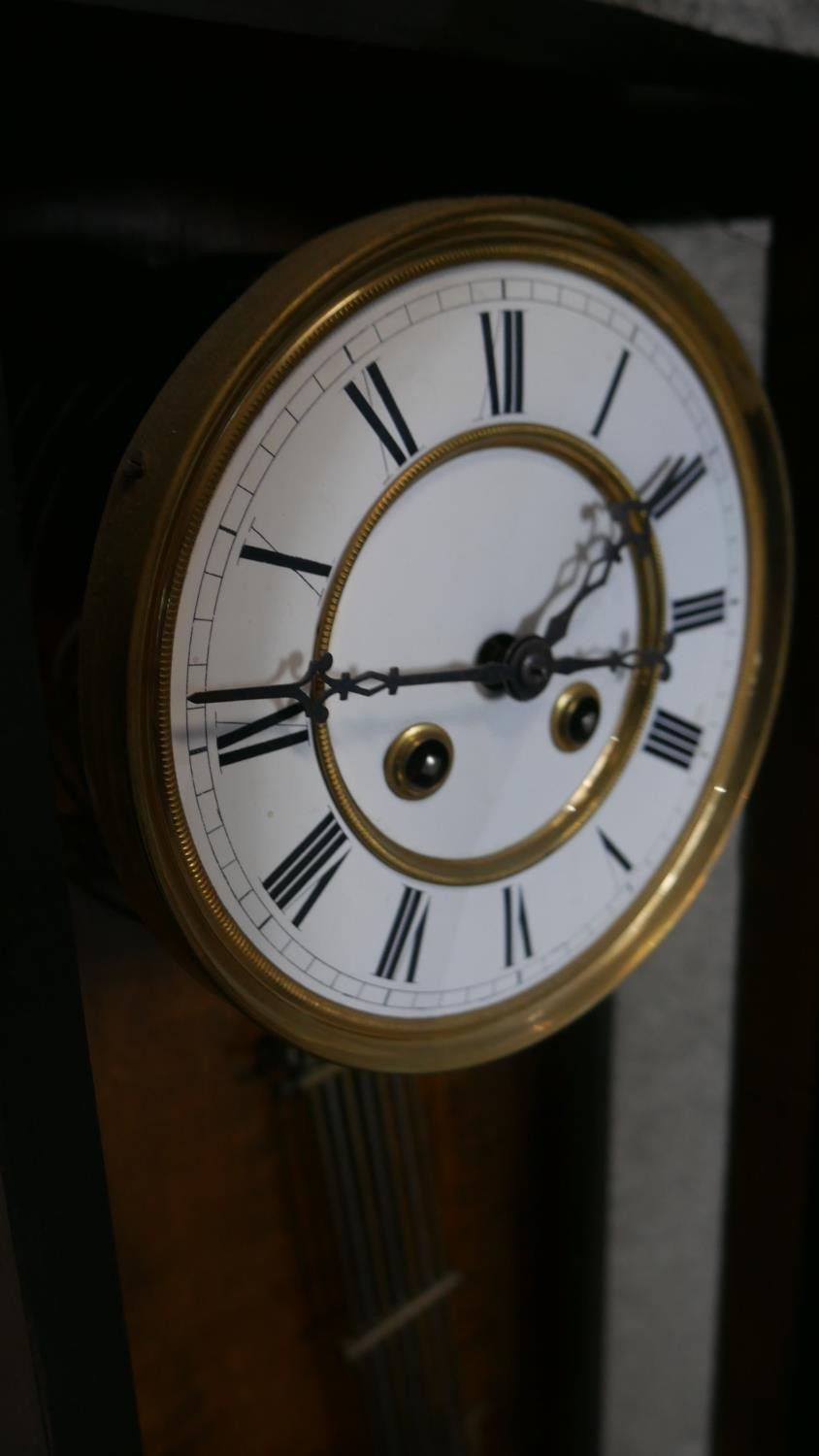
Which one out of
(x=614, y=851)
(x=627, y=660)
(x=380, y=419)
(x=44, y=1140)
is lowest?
(x=44, y=1140)

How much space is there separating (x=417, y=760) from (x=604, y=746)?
0.15 m

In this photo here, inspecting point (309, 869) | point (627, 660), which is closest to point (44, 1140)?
point (309, 869)

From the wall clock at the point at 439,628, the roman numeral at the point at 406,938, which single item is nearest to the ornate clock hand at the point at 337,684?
the wall clock at the point at 439,628

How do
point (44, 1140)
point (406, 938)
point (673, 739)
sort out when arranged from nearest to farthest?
point (44, 1140) < point (406, 938) < point (673, 739)

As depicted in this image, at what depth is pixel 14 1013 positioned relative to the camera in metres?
0.45

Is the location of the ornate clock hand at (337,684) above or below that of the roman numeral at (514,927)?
above

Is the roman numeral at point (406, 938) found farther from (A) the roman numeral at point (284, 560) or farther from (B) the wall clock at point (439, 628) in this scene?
(A) the roman numeral at point (284, 560)

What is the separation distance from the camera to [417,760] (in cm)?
55

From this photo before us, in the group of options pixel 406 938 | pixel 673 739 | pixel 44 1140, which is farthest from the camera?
pixel 673 739

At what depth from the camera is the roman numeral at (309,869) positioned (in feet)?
1.67

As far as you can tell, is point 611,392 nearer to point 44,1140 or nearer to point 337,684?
point 337,684

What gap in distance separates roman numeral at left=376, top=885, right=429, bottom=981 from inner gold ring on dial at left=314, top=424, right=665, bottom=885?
13 millimetres

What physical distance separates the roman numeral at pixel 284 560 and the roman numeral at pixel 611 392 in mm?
187

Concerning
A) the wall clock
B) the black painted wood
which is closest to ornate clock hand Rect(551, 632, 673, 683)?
the wall clock
